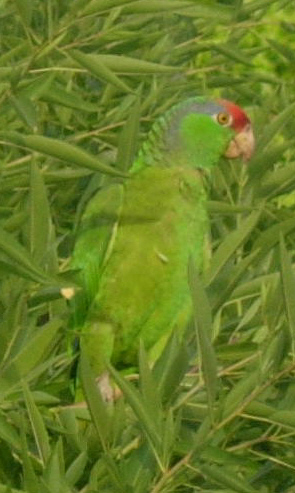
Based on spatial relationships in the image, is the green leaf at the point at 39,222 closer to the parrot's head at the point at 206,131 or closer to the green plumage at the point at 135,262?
the green plumage at the point at 135,262

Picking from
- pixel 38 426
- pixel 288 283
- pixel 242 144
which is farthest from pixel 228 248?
pixel 242 144

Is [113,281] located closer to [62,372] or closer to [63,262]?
[63,262]

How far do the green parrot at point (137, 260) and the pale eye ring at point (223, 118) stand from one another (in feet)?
0.65

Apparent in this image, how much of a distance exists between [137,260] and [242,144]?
0.34m

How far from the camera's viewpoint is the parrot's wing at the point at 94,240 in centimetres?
205

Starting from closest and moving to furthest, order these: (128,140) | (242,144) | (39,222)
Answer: (39,222)
(128,140)
(242,144)

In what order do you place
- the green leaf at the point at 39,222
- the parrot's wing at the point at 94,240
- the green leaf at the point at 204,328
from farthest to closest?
the parrot's wing at the point at 94,240 < the green leaf at the point at 39,222 < the green leaf at the point at 204,328

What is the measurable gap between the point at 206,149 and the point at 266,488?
881 millimetres

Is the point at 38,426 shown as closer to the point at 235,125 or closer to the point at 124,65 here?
the point at 124,65

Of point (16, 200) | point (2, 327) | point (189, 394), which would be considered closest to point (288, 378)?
point (189, 394)

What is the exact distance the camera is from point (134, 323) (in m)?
2.13

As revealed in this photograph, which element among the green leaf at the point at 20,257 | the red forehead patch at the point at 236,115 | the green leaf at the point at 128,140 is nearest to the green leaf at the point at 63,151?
the green leaf at the point at 20,257

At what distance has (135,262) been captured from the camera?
2150 mm

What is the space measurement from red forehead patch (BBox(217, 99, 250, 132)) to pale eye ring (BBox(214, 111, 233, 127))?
1 cm
